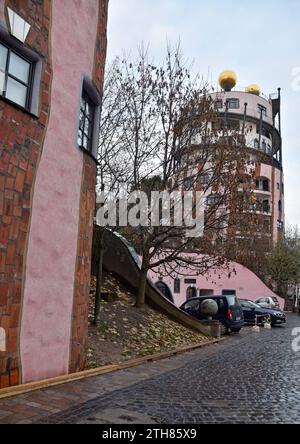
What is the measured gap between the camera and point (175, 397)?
6.51 meters

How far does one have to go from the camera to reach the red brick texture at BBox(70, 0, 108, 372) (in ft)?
25.6

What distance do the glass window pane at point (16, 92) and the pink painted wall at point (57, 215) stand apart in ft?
1.87

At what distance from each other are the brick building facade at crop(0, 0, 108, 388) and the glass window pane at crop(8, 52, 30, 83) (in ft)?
0.05

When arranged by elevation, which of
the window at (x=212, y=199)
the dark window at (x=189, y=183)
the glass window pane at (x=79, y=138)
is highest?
the dark window at (x=189, y=183)

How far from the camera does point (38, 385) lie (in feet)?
21.0

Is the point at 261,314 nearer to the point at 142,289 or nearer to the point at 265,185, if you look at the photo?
the point at 142,289

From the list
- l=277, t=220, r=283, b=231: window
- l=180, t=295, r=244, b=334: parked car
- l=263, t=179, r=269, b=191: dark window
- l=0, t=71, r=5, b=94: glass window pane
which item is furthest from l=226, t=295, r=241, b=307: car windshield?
l=277, t=220, r=283, b=231: window

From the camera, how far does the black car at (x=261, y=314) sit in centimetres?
2250

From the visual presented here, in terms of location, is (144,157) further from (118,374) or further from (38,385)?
(38,385)

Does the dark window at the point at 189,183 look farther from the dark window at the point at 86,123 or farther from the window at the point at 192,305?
the dark window at the point at 86,123

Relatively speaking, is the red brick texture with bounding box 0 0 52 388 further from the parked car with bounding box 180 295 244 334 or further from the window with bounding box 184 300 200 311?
the window with bounding box 184 300 200 311

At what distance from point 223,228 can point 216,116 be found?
3806 mm

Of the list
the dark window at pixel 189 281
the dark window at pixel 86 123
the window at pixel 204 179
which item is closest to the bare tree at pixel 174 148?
the window at pixel 204 179

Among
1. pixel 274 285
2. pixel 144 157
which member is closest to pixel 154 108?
pixel 144 157
